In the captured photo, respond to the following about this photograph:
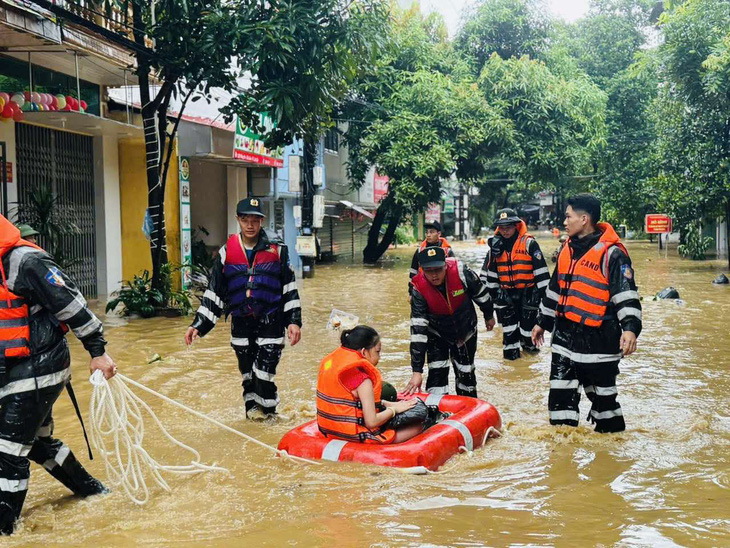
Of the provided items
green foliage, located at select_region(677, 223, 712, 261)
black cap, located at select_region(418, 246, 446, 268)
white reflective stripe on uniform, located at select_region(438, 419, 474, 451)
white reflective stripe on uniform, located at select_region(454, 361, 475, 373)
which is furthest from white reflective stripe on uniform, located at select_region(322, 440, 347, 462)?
green foliage, located at select_region(677, 223, 712, 261)

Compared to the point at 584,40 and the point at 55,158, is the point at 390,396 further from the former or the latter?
the point at 584,40

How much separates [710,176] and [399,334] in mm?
13998

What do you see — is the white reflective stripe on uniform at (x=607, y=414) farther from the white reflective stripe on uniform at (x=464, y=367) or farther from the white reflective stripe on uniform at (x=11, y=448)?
the white reflective stripe on uniform at (x=11, y=448)

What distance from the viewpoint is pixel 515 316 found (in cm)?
983

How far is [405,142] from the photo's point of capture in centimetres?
2438

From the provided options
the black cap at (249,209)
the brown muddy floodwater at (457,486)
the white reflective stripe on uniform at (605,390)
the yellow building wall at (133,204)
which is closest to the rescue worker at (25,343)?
the brown muddy floodwater at (457,486)

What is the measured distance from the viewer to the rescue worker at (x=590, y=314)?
232 inches

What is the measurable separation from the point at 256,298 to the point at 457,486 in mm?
2409

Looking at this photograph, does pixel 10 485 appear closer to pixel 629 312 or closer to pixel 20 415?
pixel 20 415

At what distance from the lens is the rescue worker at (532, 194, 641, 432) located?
588 cm

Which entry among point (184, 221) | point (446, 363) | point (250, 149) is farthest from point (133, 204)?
point (446, 363)

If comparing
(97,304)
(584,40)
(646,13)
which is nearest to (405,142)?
(97,304)

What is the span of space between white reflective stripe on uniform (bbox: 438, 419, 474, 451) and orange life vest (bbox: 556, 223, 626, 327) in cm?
114

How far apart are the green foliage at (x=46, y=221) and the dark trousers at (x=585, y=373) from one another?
8619mm
